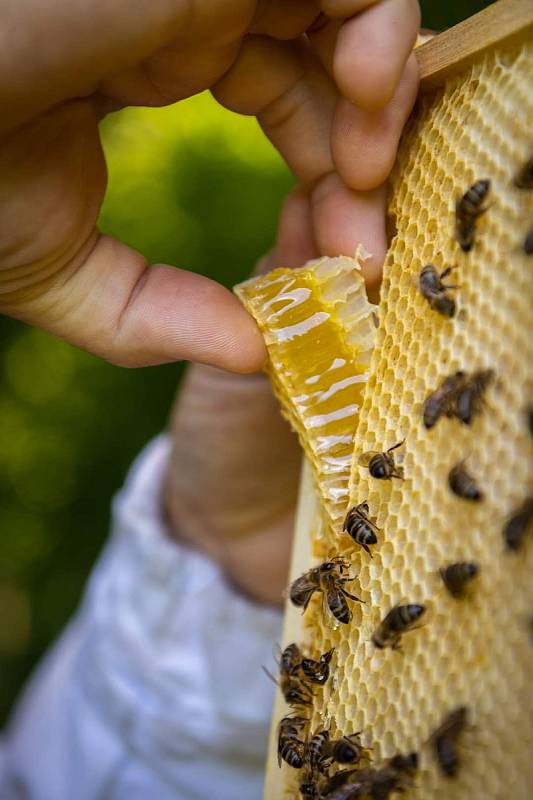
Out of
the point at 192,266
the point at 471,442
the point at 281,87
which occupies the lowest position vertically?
the point at 471,442

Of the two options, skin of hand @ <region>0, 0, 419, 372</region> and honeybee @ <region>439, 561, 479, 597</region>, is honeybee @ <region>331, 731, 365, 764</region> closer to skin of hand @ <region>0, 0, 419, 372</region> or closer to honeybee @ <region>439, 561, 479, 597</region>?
honeybee @ <region>439, 561, 479, 597</region>

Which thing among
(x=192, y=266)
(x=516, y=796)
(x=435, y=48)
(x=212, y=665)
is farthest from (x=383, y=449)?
(x=192, y=266)

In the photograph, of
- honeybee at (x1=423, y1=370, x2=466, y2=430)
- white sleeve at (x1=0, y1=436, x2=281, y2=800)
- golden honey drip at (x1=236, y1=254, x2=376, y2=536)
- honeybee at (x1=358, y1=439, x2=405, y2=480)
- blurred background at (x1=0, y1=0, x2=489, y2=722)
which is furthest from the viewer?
blurred background at (x1=0, y1=0, x2=489, y2=722)

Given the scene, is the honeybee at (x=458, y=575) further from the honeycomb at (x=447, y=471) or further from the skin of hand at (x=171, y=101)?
the skin of hand at (x=171, y=101)

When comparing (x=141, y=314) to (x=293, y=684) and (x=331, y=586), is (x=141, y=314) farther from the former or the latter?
(x=293, y=684)

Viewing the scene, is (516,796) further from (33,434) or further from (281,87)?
(33,434)

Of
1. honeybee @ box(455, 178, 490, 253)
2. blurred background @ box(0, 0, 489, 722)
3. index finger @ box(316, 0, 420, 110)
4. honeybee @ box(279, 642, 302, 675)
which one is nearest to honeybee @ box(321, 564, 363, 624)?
honeybee @ box(279, 642, 302, 675)
